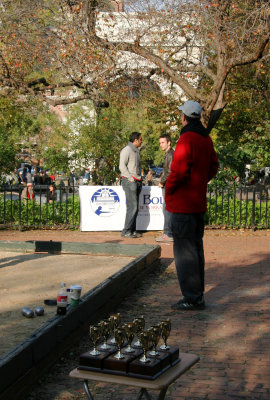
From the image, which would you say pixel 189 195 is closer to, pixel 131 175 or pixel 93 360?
pixel 93 360

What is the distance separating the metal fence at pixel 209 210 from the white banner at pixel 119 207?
0.59m

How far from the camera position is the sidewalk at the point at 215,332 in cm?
490

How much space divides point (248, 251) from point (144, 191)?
367 centimetres

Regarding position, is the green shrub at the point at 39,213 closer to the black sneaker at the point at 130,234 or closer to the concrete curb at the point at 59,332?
the black sneaker at the point at 130,234

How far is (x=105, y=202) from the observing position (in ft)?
49.4

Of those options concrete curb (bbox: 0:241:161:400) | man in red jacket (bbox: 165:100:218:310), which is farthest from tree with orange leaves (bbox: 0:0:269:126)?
man in red jacket (bbox: 165:100:218:310)

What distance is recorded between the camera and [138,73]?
19281 millimetres

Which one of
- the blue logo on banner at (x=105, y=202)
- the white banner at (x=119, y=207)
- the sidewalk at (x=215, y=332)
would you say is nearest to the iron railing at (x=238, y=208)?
the white banner at (x=119, y=207)

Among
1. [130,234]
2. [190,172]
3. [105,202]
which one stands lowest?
[130,234]

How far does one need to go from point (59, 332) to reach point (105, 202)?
9533 millimetres

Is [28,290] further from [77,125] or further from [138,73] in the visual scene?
[77,125]

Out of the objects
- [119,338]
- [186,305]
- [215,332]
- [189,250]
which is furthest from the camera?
[186,305]

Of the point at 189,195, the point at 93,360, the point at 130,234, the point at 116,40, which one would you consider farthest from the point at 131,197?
the point at 93,360

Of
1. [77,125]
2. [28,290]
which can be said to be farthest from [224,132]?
[28,290]
